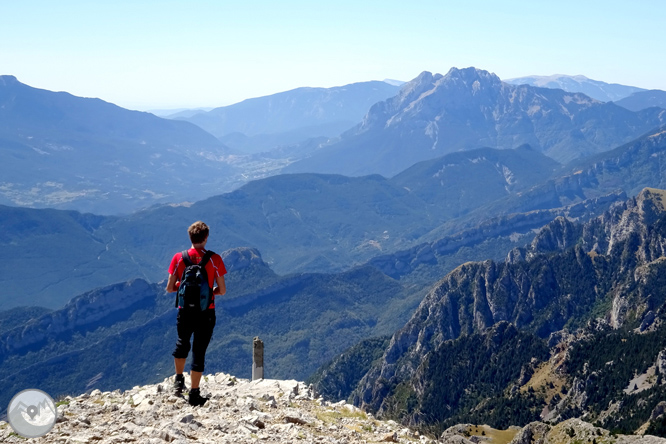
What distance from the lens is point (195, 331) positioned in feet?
86.3

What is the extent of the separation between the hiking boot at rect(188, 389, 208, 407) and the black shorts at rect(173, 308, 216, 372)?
116cm

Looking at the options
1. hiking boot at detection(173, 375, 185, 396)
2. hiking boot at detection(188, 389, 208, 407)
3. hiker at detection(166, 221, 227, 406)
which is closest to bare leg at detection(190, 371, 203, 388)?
hiker at detection(166, 221, 227, 406)

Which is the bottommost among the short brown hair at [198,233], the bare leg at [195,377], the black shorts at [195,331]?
the bare leg at [195,377]

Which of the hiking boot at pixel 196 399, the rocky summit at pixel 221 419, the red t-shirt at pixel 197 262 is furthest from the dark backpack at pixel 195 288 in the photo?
the rocky summit at pixel 221 419

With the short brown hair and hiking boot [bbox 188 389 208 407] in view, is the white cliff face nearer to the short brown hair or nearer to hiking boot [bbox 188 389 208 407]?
hiking boot [bbox 188 389 208 407]

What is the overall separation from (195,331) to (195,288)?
172 cm

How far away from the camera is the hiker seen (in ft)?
84.0

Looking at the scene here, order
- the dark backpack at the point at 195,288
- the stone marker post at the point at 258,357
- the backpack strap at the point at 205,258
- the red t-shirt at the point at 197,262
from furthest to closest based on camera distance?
the stone marker post at the point at 258,357, the red t-shirt at the point at 197,262, the backpack strap at the point at 205,258, the dark backpack at the point at 195,288

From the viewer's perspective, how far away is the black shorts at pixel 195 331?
2608 centimetres

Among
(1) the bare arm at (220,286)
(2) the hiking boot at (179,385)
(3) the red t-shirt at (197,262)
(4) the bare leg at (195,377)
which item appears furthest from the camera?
(2) the hiking boot at (179,385)

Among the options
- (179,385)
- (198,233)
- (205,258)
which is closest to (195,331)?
(205,258)

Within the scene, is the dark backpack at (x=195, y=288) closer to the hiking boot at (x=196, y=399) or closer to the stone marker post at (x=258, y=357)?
the hiking boot at (x=196, y=399)

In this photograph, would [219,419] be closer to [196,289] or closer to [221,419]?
[221,419]

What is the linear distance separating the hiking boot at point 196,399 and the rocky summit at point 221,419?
9.5 inches
